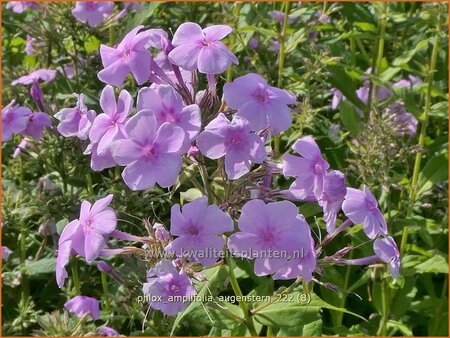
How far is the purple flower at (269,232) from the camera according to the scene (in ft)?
3.72

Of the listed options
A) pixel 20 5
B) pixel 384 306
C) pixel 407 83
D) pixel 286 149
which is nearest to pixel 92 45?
pixel 20 5

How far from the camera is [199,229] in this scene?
1120 millimetres

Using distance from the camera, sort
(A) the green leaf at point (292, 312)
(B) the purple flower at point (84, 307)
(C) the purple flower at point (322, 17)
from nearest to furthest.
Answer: (A) the green leaf at point (292, 312) → (B) the purple flower at point (84, 307) → (C) the purple flower at point (322, 17)

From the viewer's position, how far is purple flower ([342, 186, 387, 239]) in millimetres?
1219

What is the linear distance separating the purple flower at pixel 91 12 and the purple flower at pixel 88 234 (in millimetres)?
1011

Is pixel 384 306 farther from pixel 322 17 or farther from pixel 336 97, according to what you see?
pixel 322 17

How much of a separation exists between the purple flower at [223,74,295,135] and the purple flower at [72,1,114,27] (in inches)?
40.0

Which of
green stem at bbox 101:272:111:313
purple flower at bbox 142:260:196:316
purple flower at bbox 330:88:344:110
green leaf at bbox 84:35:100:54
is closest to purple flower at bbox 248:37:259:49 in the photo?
purple flower at bbox 330:88:344:110

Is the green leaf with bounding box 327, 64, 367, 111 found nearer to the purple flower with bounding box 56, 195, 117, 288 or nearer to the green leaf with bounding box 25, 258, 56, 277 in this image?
the green leaf with bounding box 25, 258, 56, 277

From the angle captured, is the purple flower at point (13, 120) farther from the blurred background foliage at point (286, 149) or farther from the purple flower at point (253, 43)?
the purple flower at point (253, 43)

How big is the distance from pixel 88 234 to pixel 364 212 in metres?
0.47

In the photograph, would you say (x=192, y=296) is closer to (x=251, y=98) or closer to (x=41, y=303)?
(x=251, y=98)

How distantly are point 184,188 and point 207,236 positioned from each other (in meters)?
0.65

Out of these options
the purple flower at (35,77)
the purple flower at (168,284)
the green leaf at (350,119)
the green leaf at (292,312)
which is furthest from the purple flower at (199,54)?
the green leaf at (350,119)
